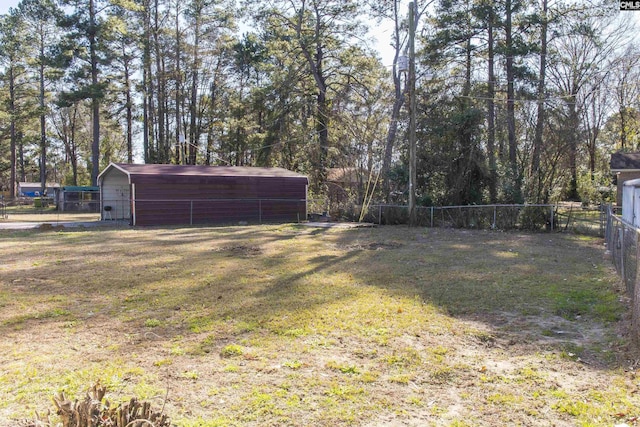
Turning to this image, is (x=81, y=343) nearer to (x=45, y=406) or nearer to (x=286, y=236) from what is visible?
(x=45, y=406)

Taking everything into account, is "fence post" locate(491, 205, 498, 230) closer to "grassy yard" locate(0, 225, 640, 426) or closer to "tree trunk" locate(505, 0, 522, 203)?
"tree trunk" locate(505, 0, 522, 203)

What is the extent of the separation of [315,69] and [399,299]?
74.1 feet

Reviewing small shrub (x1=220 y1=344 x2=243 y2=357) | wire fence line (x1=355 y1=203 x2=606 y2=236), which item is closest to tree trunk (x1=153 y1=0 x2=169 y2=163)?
wire fence line (x1=355 y1=203 x2=606 y2=236)

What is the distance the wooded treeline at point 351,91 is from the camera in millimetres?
17688

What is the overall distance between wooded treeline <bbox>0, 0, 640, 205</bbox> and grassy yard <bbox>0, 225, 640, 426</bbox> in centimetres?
1028

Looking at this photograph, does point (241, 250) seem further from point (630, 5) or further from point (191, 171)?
point (630, 5)

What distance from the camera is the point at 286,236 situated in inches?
551

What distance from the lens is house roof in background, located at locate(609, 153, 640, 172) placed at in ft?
79.3

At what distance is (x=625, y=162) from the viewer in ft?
80.7

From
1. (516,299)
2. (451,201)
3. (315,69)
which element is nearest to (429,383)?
(516,299)

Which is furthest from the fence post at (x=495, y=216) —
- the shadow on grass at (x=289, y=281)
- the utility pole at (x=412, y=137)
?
the shadow on grass at (x=289, y=281)

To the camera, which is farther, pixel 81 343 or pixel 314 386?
pixel 81 343

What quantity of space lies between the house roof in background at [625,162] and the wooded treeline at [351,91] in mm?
1925

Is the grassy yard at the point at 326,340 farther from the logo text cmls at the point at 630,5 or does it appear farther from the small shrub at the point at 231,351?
the logo text cmls at the point at 630,5
